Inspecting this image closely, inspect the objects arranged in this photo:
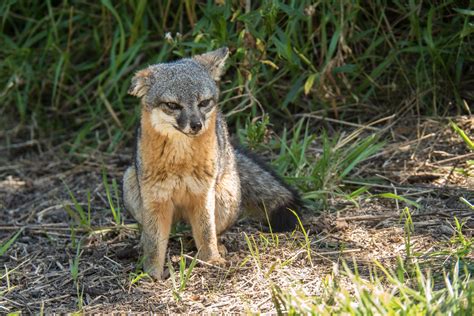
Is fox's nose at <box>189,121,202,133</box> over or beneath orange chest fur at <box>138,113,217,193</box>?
over

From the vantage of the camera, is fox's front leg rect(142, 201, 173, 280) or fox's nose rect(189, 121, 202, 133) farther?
fox's front leg rect(142, 201, 173, 280)

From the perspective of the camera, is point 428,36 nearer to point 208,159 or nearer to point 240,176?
point 240,176

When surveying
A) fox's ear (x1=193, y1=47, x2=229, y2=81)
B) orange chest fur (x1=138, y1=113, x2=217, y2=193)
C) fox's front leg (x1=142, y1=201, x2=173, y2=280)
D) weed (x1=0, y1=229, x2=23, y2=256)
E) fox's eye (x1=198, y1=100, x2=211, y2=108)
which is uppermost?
fox's ear (x1=193, y1=47, x2=229, y2=81)

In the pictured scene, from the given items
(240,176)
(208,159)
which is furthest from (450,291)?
(240,176)

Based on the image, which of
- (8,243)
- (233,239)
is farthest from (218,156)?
(8,243)

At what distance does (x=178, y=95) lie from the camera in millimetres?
4906

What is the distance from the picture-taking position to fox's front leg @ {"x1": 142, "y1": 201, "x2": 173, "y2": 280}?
511 centimetres

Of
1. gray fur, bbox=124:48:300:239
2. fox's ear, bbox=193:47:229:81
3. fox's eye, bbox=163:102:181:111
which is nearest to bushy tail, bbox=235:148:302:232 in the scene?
gray fur, bbox=124:48:300:239

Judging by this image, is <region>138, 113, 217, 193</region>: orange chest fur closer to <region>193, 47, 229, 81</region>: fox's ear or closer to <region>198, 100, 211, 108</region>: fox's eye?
<region>198, 100, 211, 108</region>: fox's eye

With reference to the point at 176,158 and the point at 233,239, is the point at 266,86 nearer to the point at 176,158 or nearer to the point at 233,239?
the point at 233,239

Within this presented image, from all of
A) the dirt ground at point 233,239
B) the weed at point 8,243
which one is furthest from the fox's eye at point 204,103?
the weed at point 8,243

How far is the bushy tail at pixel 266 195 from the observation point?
553cm

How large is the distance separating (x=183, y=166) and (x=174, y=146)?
0.14 metres

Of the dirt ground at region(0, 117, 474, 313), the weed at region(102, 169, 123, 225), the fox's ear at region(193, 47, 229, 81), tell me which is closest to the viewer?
the dirt ground at region(0, 117, 474, 313)
